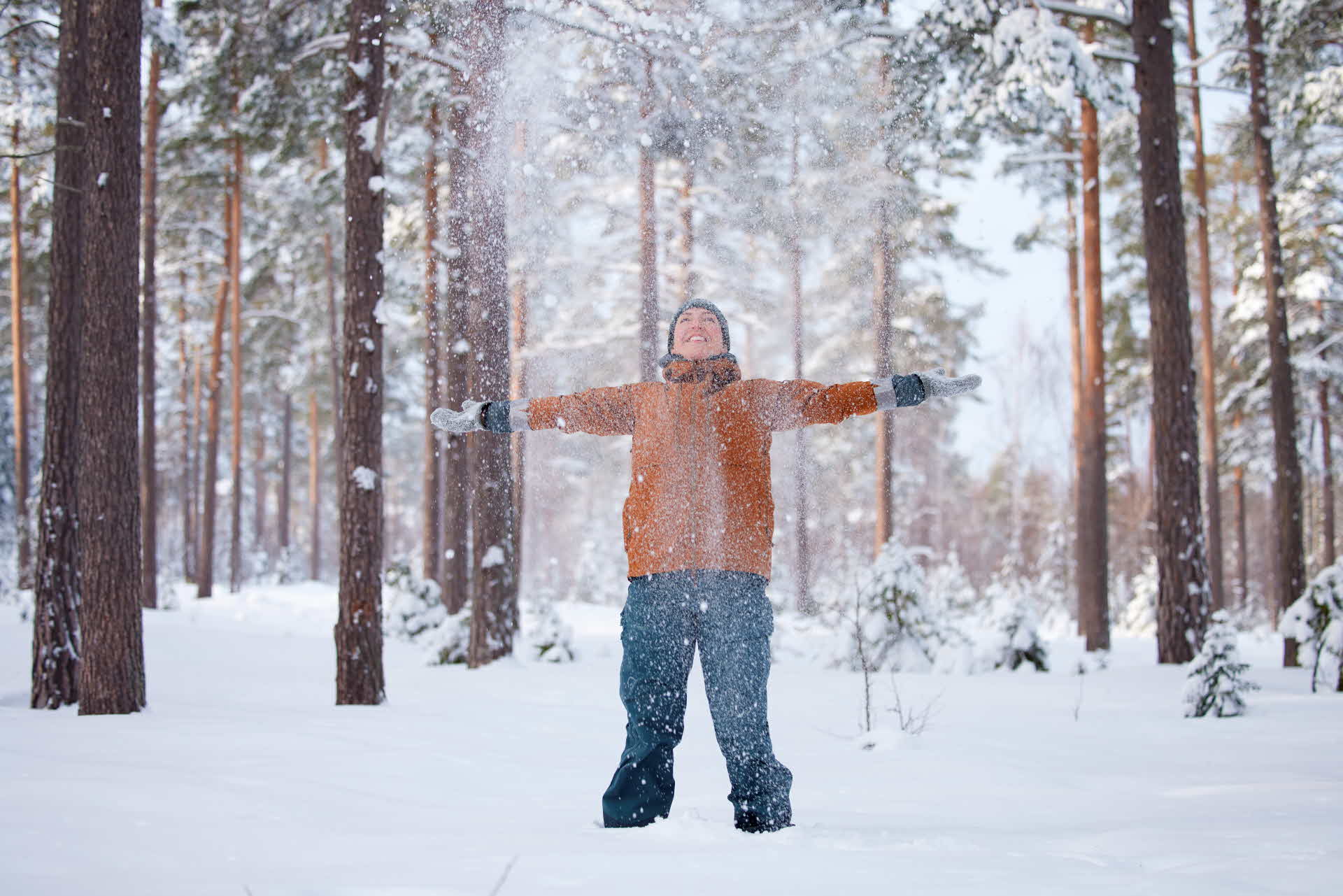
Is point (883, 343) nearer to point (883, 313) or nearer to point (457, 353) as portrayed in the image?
point (883, 313)

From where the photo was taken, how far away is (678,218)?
12023mm

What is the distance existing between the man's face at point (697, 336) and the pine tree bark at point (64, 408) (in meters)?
5.28

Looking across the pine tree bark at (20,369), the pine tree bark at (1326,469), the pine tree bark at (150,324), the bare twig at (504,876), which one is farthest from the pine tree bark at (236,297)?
the pine tree bark at (1326,469)

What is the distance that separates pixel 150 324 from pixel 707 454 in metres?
16.4

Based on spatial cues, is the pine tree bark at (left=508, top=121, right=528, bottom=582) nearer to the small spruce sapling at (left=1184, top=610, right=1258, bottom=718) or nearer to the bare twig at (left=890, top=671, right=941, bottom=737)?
the bare twig at (left=890, top=671, right=941, bottom=737)

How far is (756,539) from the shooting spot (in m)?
3.55

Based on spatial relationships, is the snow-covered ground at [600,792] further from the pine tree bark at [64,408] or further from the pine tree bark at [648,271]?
the pine tree bark at [648,271]

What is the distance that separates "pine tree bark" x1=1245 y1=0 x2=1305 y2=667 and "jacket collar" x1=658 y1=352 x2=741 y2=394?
459 inches

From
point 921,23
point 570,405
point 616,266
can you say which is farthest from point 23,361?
point 570,405

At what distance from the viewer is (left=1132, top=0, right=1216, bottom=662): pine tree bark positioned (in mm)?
10516

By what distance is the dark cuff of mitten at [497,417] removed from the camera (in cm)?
385

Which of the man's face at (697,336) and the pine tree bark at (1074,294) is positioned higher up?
the pine tree bark at (1074,294)

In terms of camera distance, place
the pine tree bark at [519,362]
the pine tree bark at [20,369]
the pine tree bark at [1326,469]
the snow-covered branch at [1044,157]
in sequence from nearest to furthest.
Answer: the pine tree bark at [519,362] < the snow-covered branch at [1044,157] < the pine tree bark at [20,369] < the pine tree bark at [1326,469]

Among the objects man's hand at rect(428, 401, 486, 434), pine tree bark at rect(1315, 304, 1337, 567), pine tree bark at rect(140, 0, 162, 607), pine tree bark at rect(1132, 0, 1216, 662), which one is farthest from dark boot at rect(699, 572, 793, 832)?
pine tree bark at rect(1315, 304, 1337, 567)
